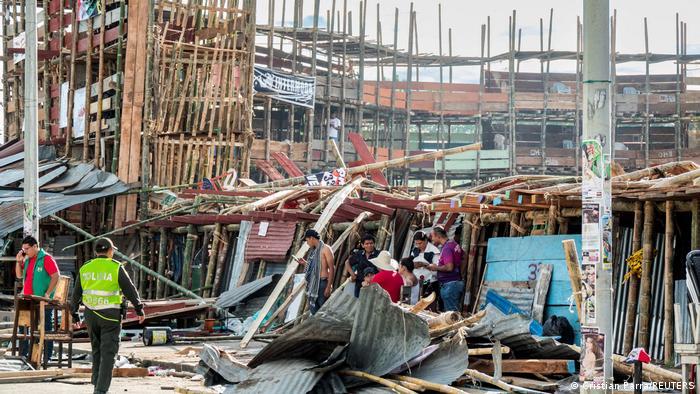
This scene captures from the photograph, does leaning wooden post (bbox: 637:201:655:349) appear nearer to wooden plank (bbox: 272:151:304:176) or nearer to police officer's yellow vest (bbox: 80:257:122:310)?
police officer's yellow vest (bbox: 80:257:122:310)

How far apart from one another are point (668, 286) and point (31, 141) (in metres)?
11.0

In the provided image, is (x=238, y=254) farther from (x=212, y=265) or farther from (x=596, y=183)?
(x=596, y=183)

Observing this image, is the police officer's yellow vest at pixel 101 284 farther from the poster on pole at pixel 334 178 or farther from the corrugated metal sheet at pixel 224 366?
the poster on pole at pixel 334 178

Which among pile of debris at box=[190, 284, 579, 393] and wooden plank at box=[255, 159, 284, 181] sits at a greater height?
wooden plank at box=[255, 159, 284, 181]

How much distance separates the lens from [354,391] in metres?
12.2

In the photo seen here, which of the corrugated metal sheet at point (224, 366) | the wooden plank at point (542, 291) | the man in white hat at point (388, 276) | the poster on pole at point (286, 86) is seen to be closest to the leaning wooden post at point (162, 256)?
the man in white hat at point (388, 276)

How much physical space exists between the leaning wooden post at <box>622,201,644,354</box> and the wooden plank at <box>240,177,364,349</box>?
563cm

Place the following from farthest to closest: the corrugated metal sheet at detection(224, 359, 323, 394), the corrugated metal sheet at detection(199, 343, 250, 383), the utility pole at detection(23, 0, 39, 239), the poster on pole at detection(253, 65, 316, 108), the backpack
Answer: the poster on pole at detection(253, 65, 316, 108)
the utility pole at detection(23, 0, 39, 239)
the backpack
the corrugated metal sheet at detection(199, 343, 250, 383)
the corrugated metal sheet at detection(224, 359, 323, 394)

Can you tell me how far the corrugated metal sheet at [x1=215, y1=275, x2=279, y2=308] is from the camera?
22.8 meters

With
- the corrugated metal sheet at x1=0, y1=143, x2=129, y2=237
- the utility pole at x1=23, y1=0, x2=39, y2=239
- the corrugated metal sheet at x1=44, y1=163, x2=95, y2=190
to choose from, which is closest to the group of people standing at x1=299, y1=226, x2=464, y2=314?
the utility pole at x1=23, y1=0, x2=39, y2=239

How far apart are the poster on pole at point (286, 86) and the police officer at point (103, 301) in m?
36.2

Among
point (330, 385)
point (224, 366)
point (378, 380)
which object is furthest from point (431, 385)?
point (224, 366)

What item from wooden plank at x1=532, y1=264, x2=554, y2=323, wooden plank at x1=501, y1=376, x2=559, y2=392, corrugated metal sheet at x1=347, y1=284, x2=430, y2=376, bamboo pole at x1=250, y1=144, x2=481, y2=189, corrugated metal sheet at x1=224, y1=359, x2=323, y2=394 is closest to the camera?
corrugated metal sheet at x1=224, y1=359, x2=323, y2=394

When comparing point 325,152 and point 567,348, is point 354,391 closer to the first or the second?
point 567,348
